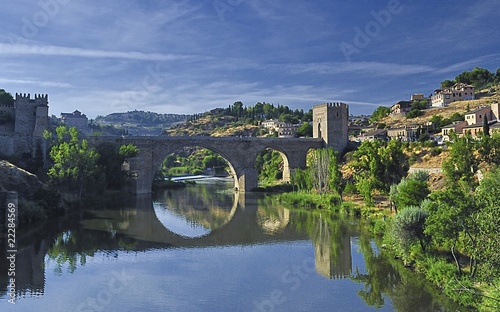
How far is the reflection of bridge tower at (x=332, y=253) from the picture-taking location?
15183 mm

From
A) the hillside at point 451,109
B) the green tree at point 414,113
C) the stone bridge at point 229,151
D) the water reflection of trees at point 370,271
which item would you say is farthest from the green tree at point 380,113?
the water reflection of trees at point 370,271

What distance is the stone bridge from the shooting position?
38219mm

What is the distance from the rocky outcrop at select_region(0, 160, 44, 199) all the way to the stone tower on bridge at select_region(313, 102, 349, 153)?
27590mm

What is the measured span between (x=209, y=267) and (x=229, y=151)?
2685cm

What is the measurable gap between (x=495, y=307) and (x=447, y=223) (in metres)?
3.39

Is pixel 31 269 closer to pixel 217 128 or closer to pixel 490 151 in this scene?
pixel 490 151

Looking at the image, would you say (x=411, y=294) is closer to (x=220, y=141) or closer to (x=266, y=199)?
(x=266, y=199)

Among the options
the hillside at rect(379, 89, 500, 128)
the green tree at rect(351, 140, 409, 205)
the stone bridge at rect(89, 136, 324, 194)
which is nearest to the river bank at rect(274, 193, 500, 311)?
the green tree at rect(351, 140, 409, 205)

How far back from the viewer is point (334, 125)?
4403 cm

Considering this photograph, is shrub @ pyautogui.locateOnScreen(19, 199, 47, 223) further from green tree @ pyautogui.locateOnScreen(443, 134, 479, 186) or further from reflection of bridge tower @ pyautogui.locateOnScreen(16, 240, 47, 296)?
green tree @ pyautogui.locateOnScreen(443, 134, 479, 186)

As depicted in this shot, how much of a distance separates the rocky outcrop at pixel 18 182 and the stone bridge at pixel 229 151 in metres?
12.3

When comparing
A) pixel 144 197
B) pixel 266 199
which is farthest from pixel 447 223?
pixel 144 197

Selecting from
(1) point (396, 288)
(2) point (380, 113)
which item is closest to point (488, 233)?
(1) point (396, 288)

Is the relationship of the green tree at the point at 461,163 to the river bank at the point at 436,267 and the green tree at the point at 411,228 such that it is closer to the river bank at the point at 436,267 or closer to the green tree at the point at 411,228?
the river bank at the point at 436,267
